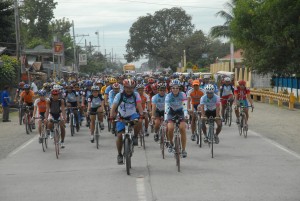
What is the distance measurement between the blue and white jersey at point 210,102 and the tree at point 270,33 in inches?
741

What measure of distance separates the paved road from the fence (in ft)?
49.4

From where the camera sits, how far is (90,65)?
458 ft

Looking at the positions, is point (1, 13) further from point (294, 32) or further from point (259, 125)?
point (259, 125)

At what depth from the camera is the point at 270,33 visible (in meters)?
34.6

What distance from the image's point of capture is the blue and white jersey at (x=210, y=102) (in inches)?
562

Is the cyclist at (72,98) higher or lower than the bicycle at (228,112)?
higher

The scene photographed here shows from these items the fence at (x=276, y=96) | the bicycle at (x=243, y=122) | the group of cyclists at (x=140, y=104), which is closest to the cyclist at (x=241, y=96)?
the group of cyclists at (x=140, y=104)

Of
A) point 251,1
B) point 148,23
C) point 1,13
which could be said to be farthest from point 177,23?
point 251,1

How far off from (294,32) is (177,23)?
95.8m

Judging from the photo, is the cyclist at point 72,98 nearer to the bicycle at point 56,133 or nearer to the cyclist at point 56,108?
the cyclist at point 56,108

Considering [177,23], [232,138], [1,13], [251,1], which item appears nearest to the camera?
[232,138]

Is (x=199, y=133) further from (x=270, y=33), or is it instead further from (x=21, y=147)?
(x=270, y=33)

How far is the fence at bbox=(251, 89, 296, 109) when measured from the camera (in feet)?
101

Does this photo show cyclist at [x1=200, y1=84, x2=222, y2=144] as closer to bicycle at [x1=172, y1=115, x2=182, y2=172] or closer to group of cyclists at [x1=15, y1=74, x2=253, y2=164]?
group of cyclists at [x1=15, y1=74, x2=253, y2=164]
